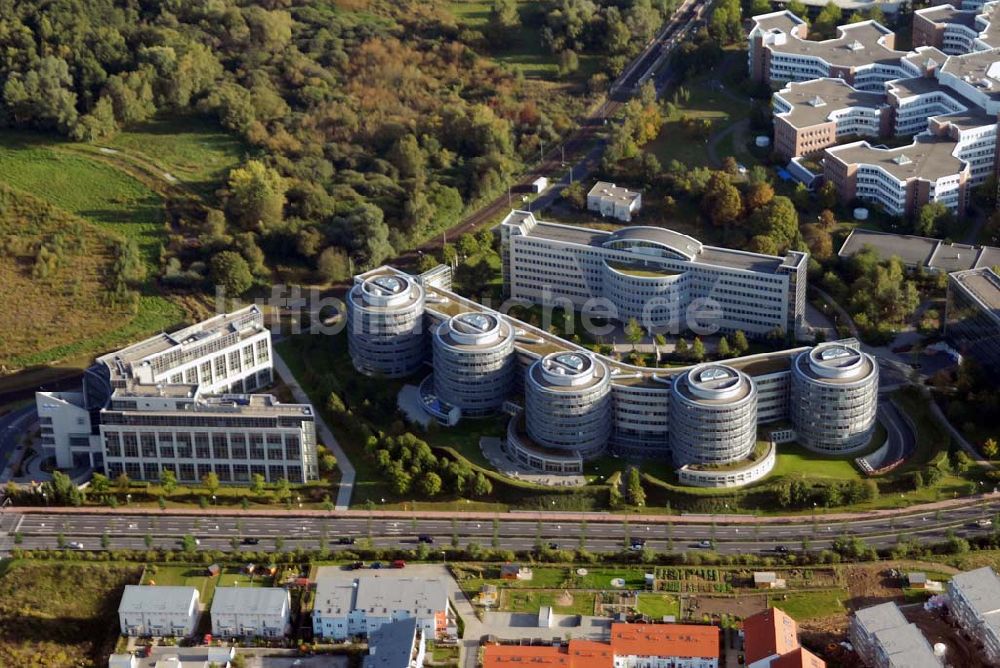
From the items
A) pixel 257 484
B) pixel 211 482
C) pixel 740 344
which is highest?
pixel 740 344

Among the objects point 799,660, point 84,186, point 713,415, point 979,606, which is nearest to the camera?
point 799,660

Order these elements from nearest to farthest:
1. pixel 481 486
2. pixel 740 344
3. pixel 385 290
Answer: pixel 481 486 → pixel 740 344 → pixel 385 290

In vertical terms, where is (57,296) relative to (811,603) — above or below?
above

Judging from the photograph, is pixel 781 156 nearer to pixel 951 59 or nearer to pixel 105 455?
pixel 951 59

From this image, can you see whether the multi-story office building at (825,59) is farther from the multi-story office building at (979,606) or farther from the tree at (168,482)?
the tree at (168,482)

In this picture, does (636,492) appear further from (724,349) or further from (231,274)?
(231,274)

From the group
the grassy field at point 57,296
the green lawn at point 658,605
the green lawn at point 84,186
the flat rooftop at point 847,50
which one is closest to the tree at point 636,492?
the green lawn at point 658,605

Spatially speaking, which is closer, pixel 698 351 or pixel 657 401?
pixel 657 401

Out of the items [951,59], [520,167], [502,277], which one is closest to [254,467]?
[502,277]

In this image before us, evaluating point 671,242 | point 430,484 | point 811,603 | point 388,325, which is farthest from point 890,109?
point 811,603
